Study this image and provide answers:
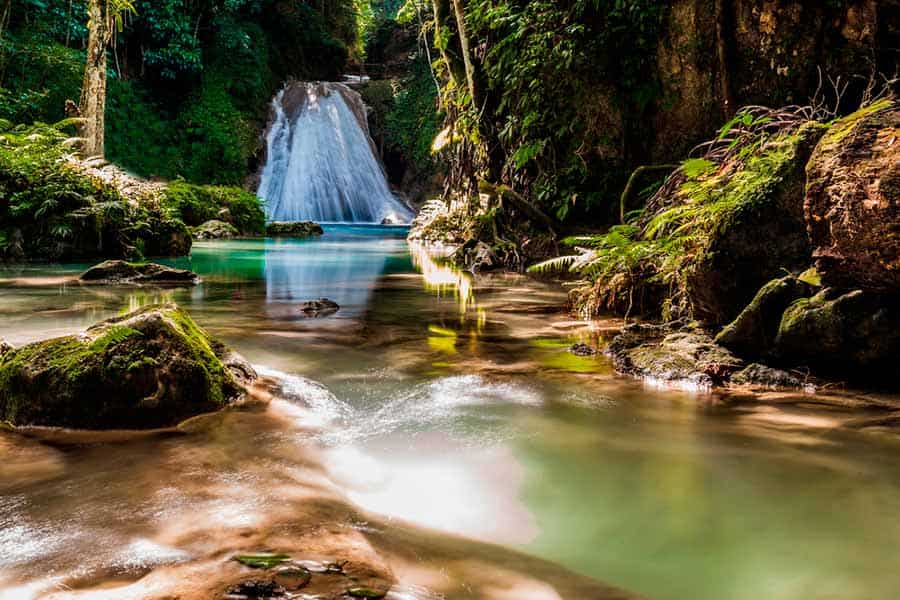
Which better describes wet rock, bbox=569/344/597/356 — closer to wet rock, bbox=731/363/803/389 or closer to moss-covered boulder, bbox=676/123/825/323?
moss-covered boulder, bbox=676/123/825/323

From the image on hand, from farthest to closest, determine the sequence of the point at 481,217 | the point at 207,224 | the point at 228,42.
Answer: the point at 228,42 < the point at 207,224 < the point at 481,217

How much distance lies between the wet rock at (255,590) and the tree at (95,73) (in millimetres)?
13505

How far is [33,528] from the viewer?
205 centimetres

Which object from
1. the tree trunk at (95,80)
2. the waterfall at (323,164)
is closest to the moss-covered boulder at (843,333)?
the tree trunk at (95,80)

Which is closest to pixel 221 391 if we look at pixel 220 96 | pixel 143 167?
pixel 143 167

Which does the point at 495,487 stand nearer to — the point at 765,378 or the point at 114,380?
the point at 114,380

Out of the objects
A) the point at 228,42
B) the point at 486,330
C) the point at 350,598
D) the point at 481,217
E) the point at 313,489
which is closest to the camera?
the point at 350,598

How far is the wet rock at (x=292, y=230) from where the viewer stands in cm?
2109

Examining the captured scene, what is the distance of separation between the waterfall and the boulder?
2469 centimetres

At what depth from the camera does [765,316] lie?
3.98 metres

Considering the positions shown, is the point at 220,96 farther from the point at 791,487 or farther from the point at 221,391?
the point at 791,487

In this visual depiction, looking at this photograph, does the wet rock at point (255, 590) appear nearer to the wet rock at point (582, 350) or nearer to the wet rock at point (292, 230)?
the wet rock at point (582, 350)

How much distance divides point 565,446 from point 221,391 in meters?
1.71

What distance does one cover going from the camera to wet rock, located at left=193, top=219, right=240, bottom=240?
60.4 feet
